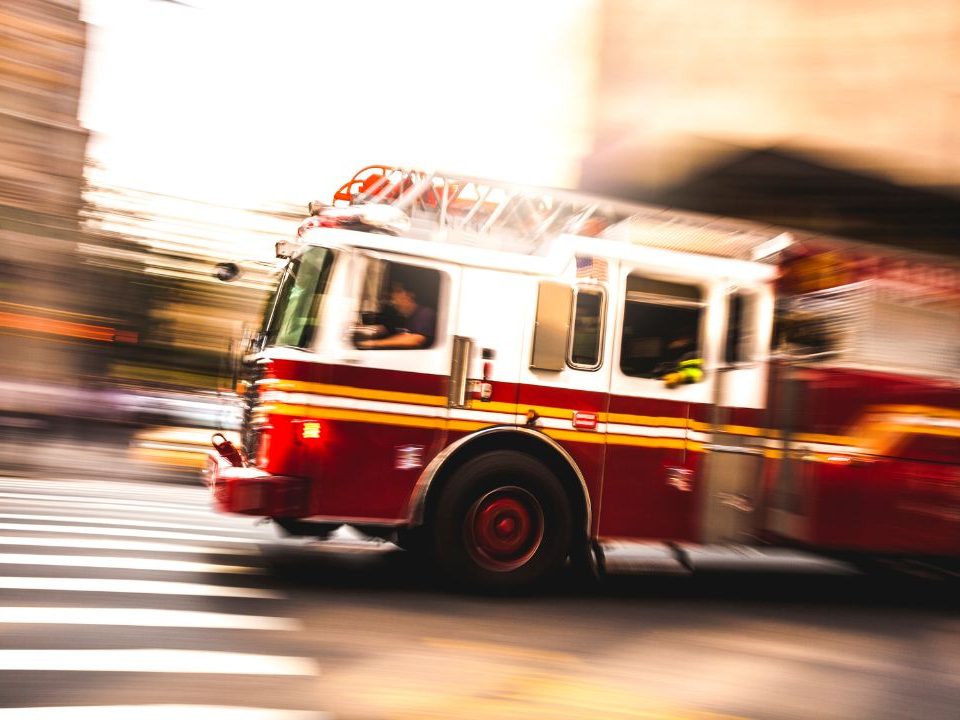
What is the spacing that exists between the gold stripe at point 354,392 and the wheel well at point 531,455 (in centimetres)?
41

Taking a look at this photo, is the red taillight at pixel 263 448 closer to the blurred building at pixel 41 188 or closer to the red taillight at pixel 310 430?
the red taillight at pixel 310 430

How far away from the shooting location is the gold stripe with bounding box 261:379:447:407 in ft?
20.4

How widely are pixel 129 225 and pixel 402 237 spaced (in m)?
19.9

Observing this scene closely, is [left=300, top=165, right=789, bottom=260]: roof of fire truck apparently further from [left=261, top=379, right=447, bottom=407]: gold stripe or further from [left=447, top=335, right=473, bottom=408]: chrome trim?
[left=261, top=379, right=447, bottom=407]: gold stripe

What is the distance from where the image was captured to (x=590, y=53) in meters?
22.3

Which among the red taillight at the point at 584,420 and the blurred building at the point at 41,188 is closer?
the red taillight at the point at 584,420

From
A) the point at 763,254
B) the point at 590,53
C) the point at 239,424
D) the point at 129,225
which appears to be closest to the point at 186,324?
the point at 129,225

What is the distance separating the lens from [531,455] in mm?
6652

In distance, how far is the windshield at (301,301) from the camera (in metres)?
6.33

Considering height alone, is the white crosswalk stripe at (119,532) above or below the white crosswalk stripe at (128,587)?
below

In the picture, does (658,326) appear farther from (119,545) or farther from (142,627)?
(119,545)

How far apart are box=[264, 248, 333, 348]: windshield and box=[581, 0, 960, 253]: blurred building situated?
13.0m

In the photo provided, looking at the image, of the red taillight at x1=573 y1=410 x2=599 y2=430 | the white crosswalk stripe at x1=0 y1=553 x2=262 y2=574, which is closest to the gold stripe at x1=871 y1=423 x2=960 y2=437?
the red taillight at x1=573 y1=410 x2=599 y2=430

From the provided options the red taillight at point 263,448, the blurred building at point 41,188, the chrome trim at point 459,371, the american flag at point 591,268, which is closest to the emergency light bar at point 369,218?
the chrome trim at point 459,371
